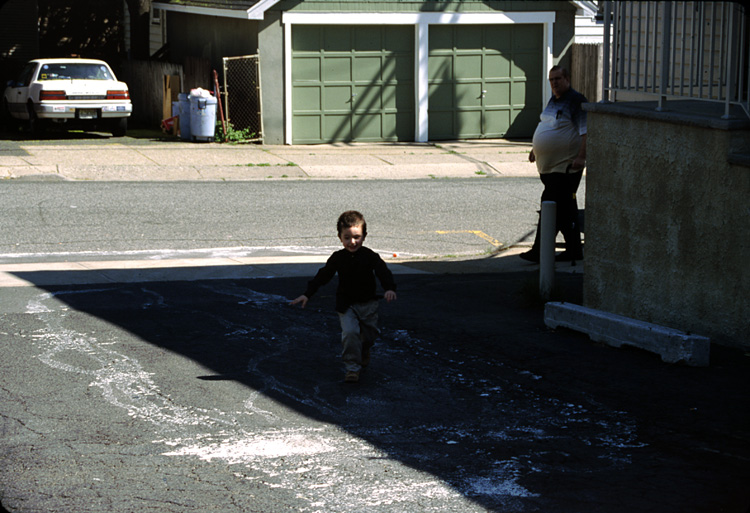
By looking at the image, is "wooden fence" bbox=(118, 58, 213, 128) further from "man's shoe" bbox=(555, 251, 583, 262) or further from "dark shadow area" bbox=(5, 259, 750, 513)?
"dark shadow area" bbox=(5, 259, 750, 513)

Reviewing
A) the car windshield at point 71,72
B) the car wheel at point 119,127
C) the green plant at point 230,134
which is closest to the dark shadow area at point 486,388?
the green plant at point 230,134

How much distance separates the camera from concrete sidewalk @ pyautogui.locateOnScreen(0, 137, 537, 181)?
1847 centimetres

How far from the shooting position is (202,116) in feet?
72.9

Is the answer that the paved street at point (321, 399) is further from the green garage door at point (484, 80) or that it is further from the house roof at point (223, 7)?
the green garage door at point (484, 80)

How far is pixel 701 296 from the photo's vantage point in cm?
780

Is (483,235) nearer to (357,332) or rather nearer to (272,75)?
(357,332)

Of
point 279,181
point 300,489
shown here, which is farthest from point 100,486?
point 279,181

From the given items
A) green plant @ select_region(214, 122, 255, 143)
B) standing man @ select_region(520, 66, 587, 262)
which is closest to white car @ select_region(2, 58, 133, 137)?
green plant @ select_region(214, 122, 255, 143)

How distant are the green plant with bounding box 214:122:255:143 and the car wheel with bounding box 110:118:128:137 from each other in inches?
99.7

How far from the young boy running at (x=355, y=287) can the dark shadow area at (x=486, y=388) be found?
288 mm

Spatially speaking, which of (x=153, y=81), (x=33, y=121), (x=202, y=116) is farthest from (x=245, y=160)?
(x=153, y=81)

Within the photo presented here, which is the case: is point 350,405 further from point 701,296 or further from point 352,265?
point 701,296

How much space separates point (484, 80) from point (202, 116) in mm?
6675

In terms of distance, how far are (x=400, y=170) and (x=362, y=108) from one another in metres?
4.24
